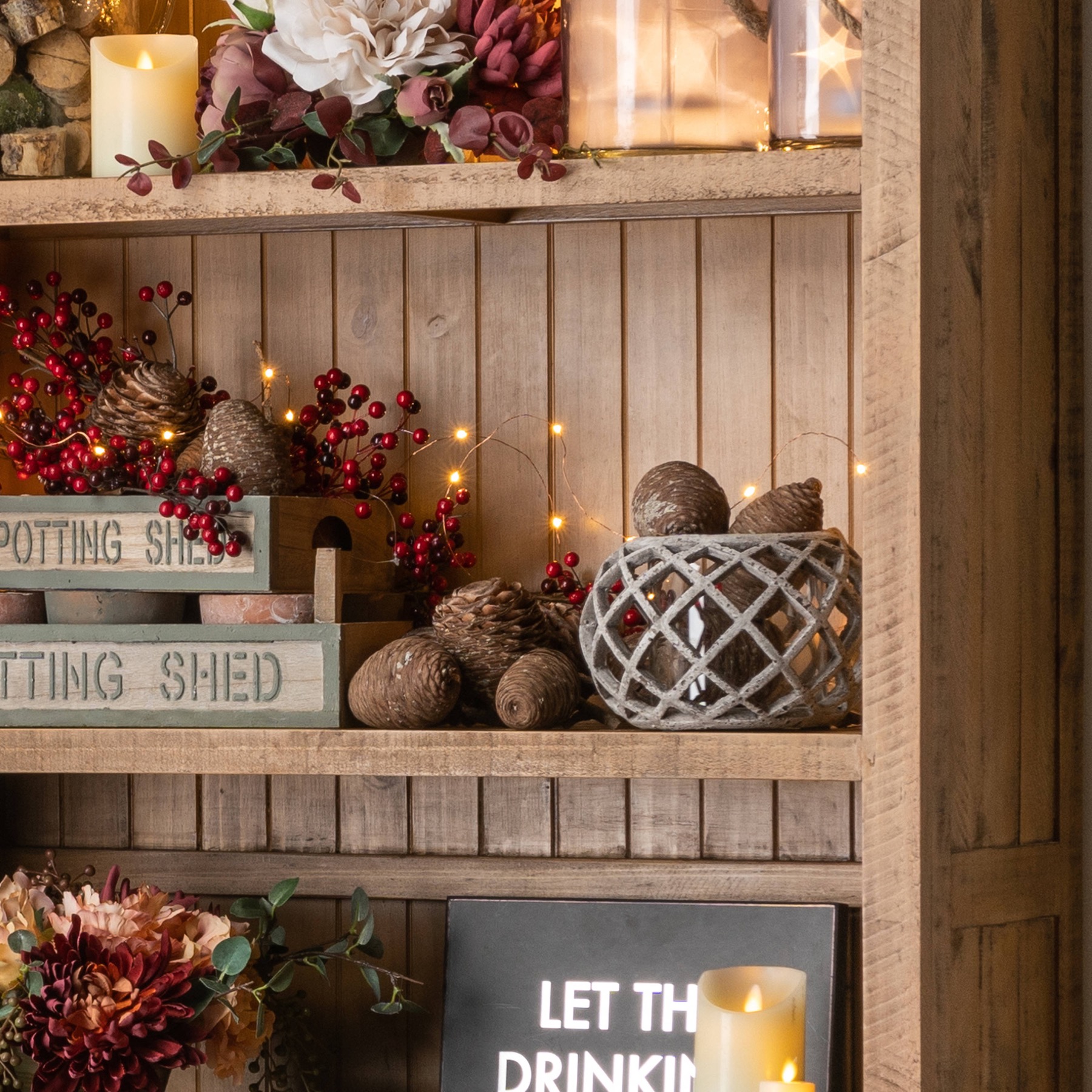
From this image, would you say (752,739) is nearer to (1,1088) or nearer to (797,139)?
(797,139)

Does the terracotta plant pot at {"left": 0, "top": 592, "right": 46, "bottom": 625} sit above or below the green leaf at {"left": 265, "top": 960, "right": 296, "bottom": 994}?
above

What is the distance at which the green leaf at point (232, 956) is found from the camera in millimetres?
977

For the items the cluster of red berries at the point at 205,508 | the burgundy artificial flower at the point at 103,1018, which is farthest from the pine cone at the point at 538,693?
the burgundy artificial flower at the point at 103,1018

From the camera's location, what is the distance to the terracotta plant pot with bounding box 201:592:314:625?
0.96m

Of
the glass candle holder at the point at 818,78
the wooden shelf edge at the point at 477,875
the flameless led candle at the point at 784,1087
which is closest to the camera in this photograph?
the flameless led candle at the point at 784,1087

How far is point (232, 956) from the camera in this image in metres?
0.98

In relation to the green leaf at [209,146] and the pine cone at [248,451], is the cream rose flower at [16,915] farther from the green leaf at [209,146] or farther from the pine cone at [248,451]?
the green leaf at [209,146]

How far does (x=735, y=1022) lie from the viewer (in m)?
0.82

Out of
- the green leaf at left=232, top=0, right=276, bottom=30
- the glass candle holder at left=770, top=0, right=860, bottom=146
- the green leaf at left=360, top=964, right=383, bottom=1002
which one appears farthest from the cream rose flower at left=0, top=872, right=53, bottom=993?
the glass candle holder at left=770, top=0, right=860, bottom=146

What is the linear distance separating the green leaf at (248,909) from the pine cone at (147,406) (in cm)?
37

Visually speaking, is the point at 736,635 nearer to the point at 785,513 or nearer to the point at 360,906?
the point at 785,513

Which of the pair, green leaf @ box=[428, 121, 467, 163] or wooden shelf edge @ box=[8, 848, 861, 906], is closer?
green leaf @ box=[428, 121, 467, 163]

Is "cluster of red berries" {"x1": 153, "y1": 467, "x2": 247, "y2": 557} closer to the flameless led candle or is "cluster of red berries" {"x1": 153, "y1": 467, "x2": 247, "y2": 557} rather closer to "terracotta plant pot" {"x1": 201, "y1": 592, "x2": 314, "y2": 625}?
"terracotta plant pot" {"x1": 201, "y1": 592, "x2": 314, "y2": 625}

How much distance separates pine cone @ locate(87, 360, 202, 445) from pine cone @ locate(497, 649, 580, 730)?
35cm
